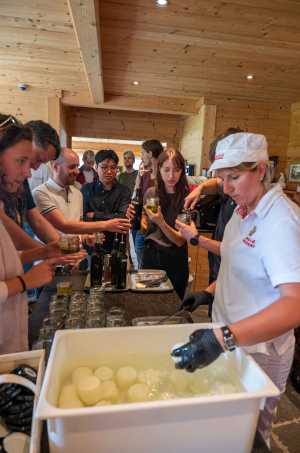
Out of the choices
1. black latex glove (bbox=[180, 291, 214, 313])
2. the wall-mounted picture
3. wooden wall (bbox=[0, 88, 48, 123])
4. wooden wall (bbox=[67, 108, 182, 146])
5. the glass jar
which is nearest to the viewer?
the glass jar

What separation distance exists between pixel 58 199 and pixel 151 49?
6.80 feet

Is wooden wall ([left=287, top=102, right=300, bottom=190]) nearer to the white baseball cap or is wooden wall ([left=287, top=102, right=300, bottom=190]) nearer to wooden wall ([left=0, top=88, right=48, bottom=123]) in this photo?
wooden wall ([left=0, top=88, right=48, bottom=123])

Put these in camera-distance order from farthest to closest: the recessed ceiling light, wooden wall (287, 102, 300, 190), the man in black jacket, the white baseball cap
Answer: wooden wall (287, 102, 300, 190) < the man in black jacket < the recessed ceiling light < the white baseball cap

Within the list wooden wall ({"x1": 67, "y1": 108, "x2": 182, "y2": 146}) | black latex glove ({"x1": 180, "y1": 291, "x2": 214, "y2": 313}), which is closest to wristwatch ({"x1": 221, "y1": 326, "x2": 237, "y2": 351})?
black latex glove ({"x1": 180, "y1": 291, "x2": 214, "y2": 313})

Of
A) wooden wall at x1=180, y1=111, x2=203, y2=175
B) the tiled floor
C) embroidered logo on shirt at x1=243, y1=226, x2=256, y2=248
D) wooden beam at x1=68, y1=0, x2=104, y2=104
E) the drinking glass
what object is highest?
wooden beam at x1=68, y1=0, x2=104, y2=104

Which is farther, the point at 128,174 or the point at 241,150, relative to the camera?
the point at 128,174

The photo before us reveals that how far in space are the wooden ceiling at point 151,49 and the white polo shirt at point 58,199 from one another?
3.77ft

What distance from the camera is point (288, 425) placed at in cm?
182

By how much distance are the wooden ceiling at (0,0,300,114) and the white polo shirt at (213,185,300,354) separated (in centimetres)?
168

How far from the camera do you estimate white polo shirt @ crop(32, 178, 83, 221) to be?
2.07m

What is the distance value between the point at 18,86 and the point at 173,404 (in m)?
5.19

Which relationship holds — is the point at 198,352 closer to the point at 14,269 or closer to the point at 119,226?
the point at 14,269

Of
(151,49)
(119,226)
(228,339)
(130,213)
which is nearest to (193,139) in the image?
(151,49)

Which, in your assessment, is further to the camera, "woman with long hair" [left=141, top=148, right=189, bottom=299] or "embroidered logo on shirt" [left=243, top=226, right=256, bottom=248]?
"woman with long hair" [left=141, top=148, right=189, bottom=299]
